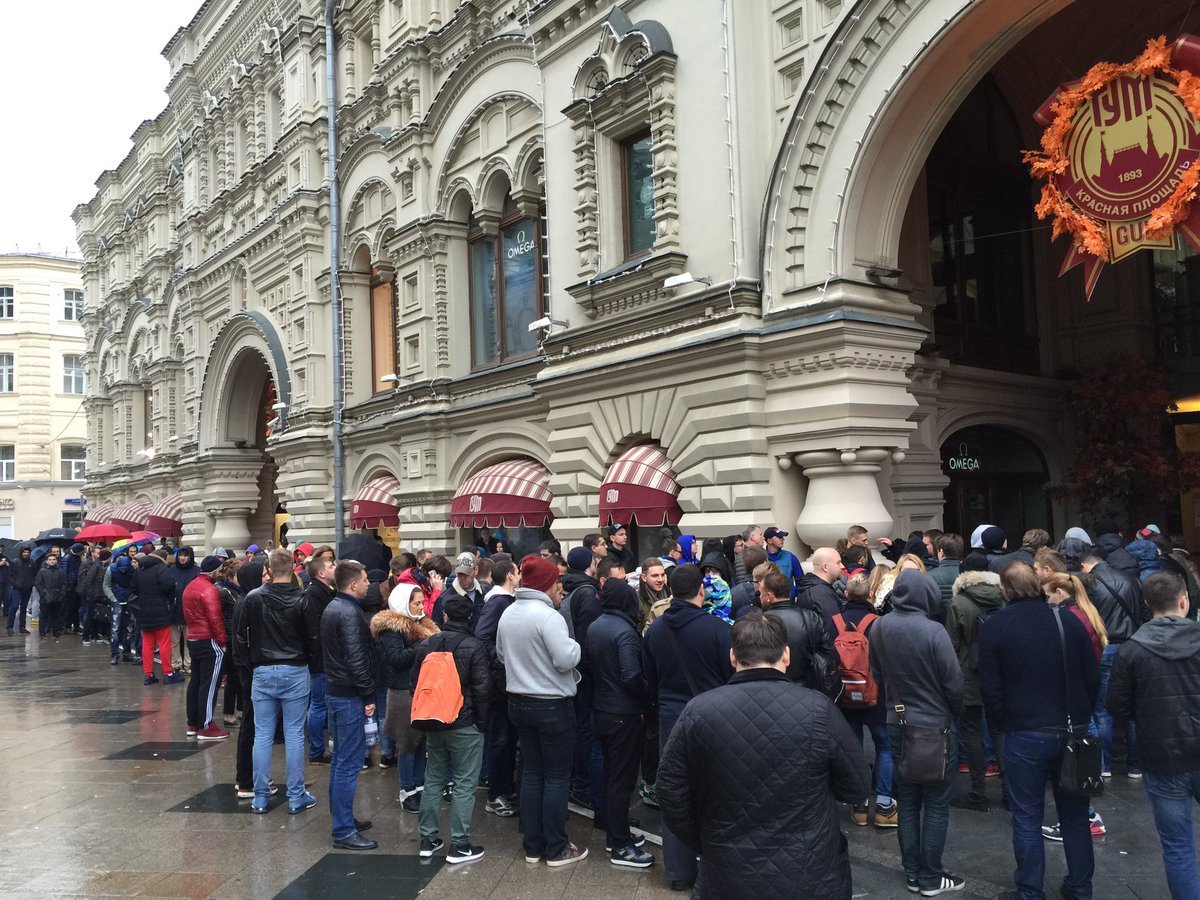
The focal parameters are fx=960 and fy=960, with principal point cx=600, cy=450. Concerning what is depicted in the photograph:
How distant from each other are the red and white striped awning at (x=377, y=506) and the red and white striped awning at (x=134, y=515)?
48.7 feet

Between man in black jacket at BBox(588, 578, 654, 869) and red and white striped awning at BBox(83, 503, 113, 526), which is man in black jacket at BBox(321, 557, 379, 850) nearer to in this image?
man in black jacket at BBox(588, 578, 654, 869)

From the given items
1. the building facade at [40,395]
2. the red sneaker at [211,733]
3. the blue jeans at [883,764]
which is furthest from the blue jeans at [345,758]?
the building facade at [40,395]

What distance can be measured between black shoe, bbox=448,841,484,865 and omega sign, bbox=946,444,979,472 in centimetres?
1057

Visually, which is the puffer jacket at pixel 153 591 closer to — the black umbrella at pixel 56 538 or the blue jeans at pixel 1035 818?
the blue jeans at pixel 1035 818

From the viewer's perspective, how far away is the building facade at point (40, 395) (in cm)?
5138

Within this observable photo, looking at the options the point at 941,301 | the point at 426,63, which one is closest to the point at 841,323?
the point at 941,301

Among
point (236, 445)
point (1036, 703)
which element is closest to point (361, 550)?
point (1036, 703)

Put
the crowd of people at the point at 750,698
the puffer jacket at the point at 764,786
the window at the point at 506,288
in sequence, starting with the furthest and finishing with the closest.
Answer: the window at the point at 506,288, the crowd of people at the point at 750,698, the puffer jacket at the point at 764,786

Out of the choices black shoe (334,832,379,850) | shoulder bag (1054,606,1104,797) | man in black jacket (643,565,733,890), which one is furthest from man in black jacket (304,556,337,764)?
shoulder bag (1054,606,1104,797)

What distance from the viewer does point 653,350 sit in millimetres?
12719

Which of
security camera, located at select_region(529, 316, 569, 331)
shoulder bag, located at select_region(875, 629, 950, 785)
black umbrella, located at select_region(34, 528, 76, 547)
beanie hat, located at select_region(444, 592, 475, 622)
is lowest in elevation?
shoulder bag, located at select_region(875, 629, 950, 785)

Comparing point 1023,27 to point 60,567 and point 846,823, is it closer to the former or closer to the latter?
point 846,823

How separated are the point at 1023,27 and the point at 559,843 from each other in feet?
30.5

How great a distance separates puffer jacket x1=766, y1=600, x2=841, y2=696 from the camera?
20.1ft
